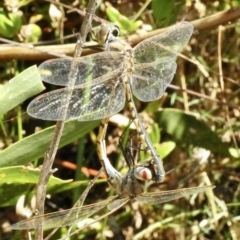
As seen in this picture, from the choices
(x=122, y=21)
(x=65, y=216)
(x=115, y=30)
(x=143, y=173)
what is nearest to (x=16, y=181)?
(x=65, y=216)

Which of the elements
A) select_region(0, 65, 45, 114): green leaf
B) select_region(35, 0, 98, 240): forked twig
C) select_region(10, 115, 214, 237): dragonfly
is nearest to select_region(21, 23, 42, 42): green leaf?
select_region(0, 65, 45, 114): green leaf

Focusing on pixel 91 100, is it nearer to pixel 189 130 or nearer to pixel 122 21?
pixel 122 21

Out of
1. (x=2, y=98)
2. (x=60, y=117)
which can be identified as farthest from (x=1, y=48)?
(x=60, y=117)

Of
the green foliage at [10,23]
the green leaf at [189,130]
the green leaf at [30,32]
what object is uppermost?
the green foliage at [10,23]

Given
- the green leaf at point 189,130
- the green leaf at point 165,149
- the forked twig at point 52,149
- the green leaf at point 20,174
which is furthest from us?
the green leaf at point 189,130

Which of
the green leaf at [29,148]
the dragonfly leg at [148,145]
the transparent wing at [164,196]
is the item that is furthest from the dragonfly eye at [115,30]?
the transparent wing at [164,196]

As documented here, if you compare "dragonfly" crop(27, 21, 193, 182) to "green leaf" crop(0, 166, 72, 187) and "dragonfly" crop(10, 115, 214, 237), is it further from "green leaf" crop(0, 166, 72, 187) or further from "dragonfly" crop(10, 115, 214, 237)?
"green leaf" crop(0, 166, 72, 187)

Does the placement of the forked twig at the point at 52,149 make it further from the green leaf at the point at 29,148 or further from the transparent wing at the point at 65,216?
the green leaf at the point at 29,148

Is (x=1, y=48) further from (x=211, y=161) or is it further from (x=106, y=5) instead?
(x=211, y=161)
